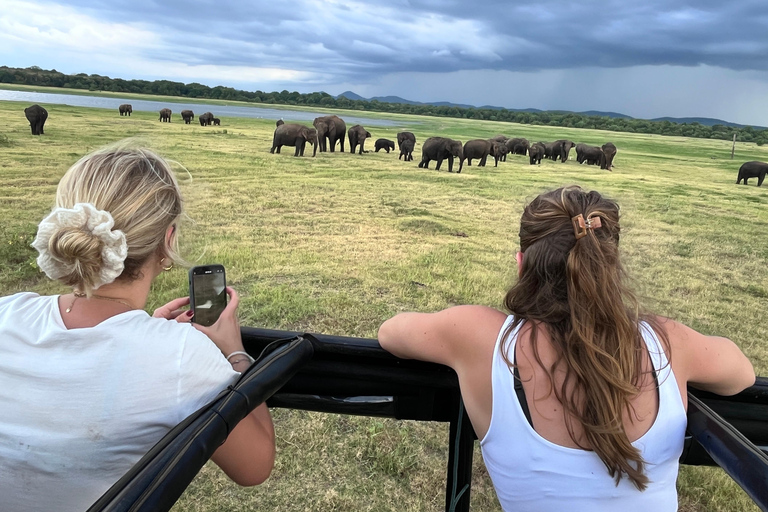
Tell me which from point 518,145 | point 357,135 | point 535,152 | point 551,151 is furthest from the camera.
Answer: point 518,145

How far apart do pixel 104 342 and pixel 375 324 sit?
3.49m

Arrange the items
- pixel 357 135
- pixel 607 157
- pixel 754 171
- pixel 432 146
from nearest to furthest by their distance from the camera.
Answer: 1. pixel 432 146
2. pixel 754 171
3. pixel 357 135
4. pixel 607 157

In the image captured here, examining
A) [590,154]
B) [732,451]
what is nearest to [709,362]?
[732,451]

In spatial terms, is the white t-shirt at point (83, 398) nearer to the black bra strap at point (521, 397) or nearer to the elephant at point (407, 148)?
the black bra strap at point (521, 397)

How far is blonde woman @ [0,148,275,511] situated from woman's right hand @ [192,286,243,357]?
8.0 inches

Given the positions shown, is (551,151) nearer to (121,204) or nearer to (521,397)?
(521,397)

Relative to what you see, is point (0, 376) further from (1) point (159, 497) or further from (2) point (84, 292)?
(1) point (159, 497)

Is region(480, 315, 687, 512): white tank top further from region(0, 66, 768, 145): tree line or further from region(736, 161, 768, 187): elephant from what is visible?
region(0, 66, 768, 145): tree line

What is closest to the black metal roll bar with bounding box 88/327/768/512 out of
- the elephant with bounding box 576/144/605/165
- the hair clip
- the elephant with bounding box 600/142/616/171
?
the hair clip

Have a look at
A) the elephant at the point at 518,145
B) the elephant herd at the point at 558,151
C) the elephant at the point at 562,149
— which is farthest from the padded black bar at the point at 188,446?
the elephant at the point at 518,145

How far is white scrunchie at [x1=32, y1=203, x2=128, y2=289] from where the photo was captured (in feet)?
4.07

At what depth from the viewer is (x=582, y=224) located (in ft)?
4.82

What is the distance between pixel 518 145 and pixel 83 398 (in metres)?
30.7

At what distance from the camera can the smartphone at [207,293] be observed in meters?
1.59
